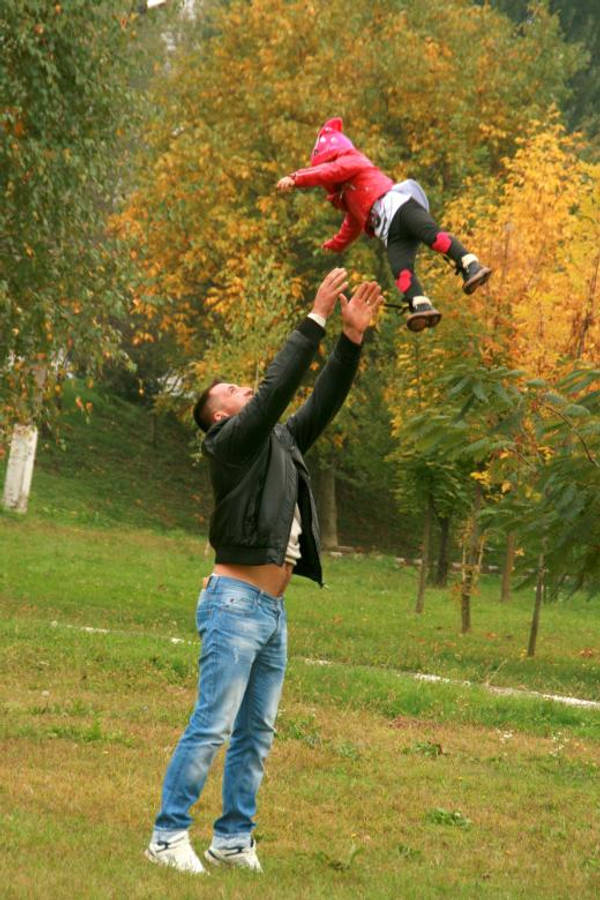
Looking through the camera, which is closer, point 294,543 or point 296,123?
point 294,543

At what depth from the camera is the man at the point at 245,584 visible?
591cm

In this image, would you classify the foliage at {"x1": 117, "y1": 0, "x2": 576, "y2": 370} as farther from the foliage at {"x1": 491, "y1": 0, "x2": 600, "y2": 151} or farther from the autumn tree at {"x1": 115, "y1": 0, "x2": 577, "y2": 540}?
the foliage at {"x1": 491, "y1": 0, "x2": 600, "y2": 151}

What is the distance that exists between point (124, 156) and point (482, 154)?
17.7 m

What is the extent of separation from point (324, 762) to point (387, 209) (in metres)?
4.55

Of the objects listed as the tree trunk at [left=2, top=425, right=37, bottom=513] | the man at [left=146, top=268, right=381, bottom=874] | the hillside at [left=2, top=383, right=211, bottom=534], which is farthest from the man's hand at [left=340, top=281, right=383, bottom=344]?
the hillside at [left=2, top=383, right=211, bottom=534]

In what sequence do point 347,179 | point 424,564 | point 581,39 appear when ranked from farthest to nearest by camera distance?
point 581,39, point 424,564, point 347,179

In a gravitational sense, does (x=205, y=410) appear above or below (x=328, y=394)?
below

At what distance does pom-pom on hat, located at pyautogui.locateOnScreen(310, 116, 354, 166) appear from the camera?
633 cm

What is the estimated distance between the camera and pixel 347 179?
6.29 meters

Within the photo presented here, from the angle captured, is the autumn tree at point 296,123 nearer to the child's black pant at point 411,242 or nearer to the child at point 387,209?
the child at point 387,209

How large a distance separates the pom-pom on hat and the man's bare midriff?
73.4 inches

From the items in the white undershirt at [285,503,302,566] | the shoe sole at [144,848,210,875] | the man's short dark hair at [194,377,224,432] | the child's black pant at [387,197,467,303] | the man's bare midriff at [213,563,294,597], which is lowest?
the shoe sole at [144,848,210,875]

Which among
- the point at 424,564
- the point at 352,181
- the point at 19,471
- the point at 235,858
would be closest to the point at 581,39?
the point at 19,471

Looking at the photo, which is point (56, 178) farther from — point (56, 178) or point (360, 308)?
point (360, 308)
